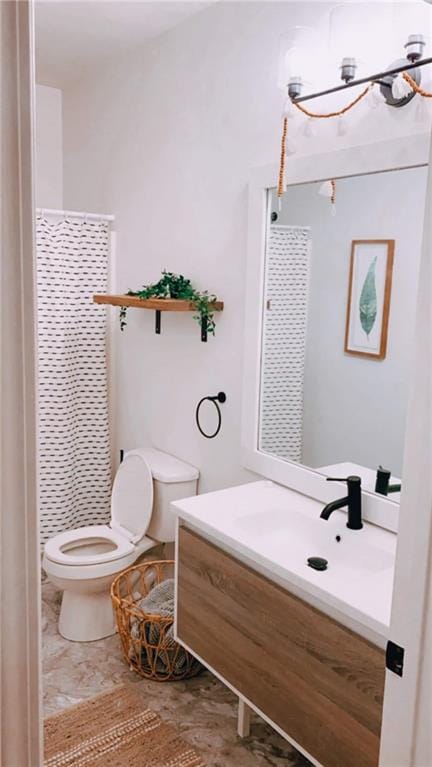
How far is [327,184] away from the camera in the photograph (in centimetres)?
203

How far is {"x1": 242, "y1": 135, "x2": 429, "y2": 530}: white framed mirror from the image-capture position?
6.06ft

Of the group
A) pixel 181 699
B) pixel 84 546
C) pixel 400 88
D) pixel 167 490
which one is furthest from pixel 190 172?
pixel 181 699

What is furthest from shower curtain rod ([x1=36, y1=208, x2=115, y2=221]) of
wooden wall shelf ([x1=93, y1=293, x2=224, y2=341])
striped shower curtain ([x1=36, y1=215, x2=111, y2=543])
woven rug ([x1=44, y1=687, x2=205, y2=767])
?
woven rug ([x1=44, y1=687, x2=205, y2=767])

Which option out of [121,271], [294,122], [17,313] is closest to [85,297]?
[121,271]

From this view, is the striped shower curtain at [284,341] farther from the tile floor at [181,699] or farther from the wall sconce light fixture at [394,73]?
the tile floor at [181,699]

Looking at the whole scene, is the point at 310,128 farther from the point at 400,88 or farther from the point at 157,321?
the point at 157,321

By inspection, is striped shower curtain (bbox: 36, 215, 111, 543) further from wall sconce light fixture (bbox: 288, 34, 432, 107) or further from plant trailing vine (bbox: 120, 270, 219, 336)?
wall sconce light fixture (bbox: 288, 34, 432, 107)

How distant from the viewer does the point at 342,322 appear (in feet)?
6.79

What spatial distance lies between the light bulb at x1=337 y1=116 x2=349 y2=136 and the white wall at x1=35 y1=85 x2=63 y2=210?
7.56 ft

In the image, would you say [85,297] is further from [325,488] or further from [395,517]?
[395,517]

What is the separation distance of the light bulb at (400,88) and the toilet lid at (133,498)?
5.94ft

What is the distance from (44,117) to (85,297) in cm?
129

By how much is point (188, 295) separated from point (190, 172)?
0.55 meters

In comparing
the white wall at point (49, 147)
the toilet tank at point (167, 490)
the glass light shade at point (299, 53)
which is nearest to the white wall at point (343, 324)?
the glass light shade at point (299, 53)
